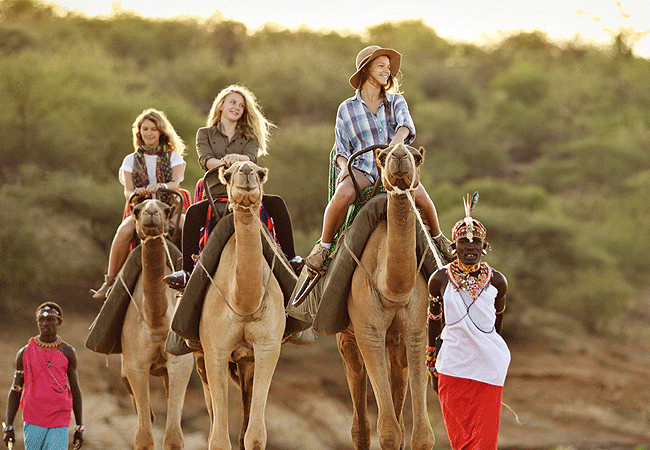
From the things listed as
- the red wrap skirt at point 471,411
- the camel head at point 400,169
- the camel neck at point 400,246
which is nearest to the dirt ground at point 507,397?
the camel neck at point 400,246

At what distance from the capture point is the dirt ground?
18.8 meters

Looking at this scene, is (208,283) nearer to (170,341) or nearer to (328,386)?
(170,341)

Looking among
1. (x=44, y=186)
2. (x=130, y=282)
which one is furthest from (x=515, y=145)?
(x=130, y=282)

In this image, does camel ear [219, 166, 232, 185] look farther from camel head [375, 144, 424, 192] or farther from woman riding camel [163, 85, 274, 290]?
camel head [375, 144, 424, 192]

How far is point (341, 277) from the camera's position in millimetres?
7500

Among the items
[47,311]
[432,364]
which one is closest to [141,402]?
[47,311]

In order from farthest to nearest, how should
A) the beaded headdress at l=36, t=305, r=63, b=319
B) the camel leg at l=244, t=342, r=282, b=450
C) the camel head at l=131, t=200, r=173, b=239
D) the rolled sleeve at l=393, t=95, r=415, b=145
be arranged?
1. the camel head at l=131, t=200, r=173, b=239
2. the beaded headdress at l=36, t=305, r=63, b=319
3. the rolled sleeve at l=393, t=95, r=415, b=145
4. the camel leg at l=244, t=342, r=282, b=450

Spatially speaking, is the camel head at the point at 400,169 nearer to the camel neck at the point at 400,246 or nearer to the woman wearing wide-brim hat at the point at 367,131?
the camel neck at the point at 400,246

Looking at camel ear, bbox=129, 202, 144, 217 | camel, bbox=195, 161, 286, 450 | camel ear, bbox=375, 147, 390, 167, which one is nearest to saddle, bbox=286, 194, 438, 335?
camel, bbox=195, 161, 286, 450

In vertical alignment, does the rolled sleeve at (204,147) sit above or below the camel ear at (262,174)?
above

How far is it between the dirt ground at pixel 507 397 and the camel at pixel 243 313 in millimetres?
10003

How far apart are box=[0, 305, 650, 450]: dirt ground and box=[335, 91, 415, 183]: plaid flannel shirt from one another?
35.1ft

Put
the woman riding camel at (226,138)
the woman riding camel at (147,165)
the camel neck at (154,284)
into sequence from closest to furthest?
the woman riding camel at (226,138) → the camel neck at (154,284) → the woman riding camel at (147,165)

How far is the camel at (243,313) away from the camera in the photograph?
24.0ft
